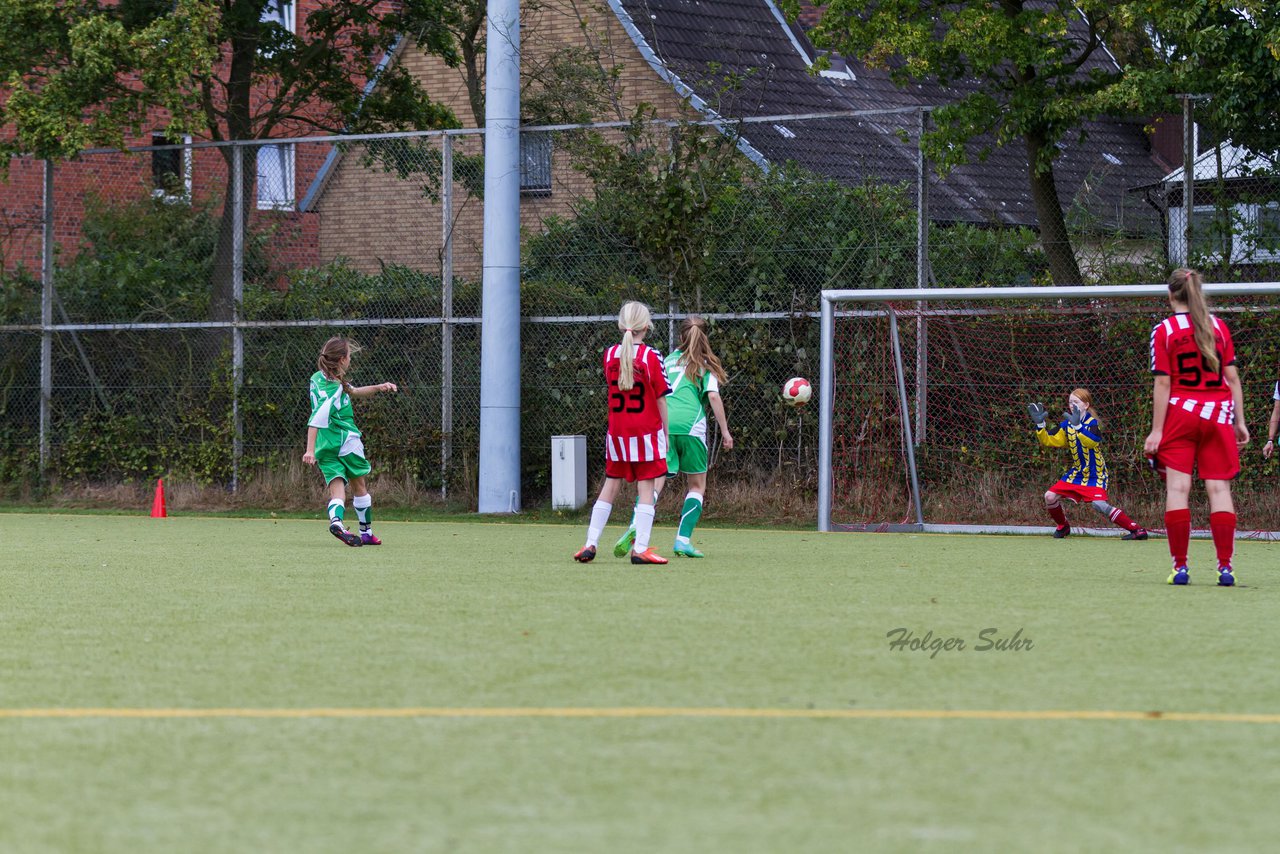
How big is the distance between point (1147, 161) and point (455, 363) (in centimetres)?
1776

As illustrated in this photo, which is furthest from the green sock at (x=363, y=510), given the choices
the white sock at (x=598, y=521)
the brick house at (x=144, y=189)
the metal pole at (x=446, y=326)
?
the brick house at (x=144, y=189)

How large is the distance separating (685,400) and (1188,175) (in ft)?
16.9

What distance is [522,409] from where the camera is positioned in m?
17.0

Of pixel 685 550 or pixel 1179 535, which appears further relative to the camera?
pixel 685 550

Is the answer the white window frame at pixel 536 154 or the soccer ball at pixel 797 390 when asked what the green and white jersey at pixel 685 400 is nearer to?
the soccer ball at pixel 797 390

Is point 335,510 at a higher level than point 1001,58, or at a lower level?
lower

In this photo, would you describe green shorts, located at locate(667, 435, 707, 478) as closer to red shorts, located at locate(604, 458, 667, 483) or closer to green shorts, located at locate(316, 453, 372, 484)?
red shorts, located at locate(604, 458, 667, 483)

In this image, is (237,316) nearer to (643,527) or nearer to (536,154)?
(536,154)

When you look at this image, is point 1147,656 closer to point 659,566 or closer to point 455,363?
point 659,566

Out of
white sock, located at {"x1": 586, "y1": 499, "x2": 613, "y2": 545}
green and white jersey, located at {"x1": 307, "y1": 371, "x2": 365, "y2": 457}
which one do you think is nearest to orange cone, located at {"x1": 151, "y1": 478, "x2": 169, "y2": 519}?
green and white jersey, located at {"x1": 307, "y1": 371, "x2": 365, "y2": 457}

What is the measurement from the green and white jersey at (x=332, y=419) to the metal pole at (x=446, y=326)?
4.27 m

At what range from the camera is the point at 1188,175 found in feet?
46.4

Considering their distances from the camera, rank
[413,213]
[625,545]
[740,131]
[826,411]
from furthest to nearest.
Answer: [413,213] < [740,131] < [826,411] < [625,545]

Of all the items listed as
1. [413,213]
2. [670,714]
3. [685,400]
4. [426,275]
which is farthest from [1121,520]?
[670,714]
